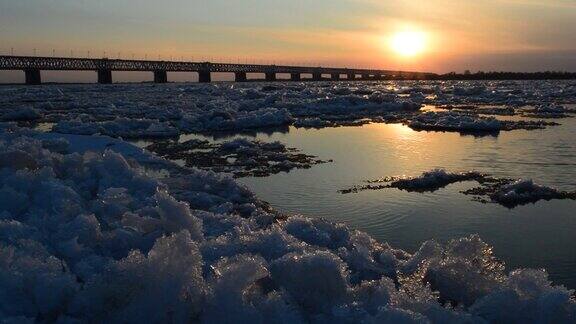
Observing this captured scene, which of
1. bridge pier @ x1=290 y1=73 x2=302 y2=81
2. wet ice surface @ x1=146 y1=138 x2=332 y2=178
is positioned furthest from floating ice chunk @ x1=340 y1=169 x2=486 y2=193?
bridge pier @ x1=290 y1=73 x2=302 y2=81

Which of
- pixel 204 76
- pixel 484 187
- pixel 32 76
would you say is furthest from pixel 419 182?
pixel 204 76

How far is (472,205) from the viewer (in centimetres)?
676

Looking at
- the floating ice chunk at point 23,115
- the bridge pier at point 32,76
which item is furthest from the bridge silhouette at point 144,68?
the floating ice chunk at point 23,115

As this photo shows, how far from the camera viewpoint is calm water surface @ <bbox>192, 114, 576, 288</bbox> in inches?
208

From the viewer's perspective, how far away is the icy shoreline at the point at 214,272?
2.82 m

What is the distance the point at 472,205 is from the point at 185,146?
25.6ft

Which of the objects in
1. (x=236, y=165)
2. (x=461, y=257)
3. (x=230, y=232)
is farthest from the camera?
(x=236, y=165)

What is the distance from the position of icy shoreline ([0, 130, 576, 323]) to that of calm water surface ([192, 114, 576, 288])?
1.37 meters

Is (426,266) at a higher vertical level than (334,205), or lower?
higher

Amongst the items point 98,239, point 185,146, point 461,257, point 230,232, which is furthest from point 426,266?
point 185,146

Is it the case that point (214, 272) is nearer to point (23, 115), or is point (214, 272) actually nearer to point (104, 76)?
point (23, 115)

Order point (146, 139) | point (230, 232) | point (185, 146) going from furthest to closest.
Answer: point (146, 139) < point (185, 146) < point (230, 232)

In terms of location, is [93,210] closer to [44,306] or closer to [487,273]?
[44,306]

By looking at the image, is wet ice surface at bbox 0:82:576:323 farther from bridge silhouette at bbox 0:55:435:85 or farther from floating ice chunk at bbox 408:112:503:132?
bridge silhouette at bbox 0:55:435:85
